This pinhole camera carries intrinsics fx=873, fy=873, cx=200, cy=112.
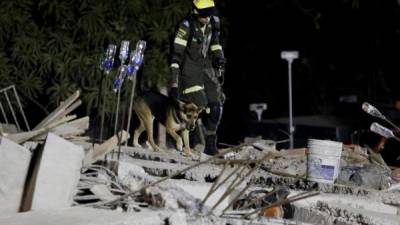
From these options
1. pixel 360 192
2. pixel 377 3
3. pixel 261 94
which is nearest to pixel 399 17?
pixel 377 3

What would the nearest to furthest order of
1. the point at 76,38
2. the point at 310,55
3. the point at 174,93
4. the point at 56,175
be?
the point at 56,175
the point at 174,93
the point at 76,38
the point at 310,55

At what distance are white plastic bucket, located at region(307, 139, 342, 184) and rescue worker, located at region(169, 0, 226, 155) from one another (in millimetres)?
2636

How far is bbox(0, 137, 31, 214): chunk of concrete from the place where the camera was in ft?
19.7

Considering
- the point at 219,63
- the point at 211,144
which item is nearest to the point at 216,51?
the point at 219,63

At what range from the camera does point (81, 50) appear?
Result: 1550 centimetres

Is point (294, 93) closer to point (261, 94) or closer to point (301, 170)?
point (261, 94)

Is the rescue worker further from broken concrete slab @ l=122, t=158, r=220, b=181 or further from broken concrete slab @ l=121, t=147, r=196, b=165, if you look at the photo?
broken concrete slab @ l=122, t=158, r=220, b=181

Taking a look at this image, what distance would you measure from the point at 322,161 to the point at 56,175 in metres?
2.86

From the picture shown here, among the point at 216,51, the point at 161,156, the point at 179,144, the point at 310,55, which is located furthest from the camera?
the point at 310,55

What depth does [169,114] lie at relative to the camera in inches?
427

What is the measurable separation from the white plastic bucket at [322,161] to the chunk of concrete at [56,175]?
241 centimetres

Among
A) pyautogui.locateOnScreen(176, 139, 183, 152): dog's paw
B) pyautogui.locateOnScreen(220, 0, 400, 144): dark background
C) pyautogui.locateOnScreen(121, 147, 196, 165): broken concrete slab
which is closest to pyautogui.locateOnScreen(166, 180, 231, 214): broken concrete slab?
pyautogui.locateOnScreen(121, 147, 196, 165): broken concrete slab

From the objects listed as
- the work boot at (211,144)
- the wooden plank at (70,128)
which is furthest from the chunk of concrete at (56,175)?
the work boot at (211,144)

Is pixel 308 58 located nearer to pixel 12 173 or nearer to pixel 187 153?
pixel 187 153
